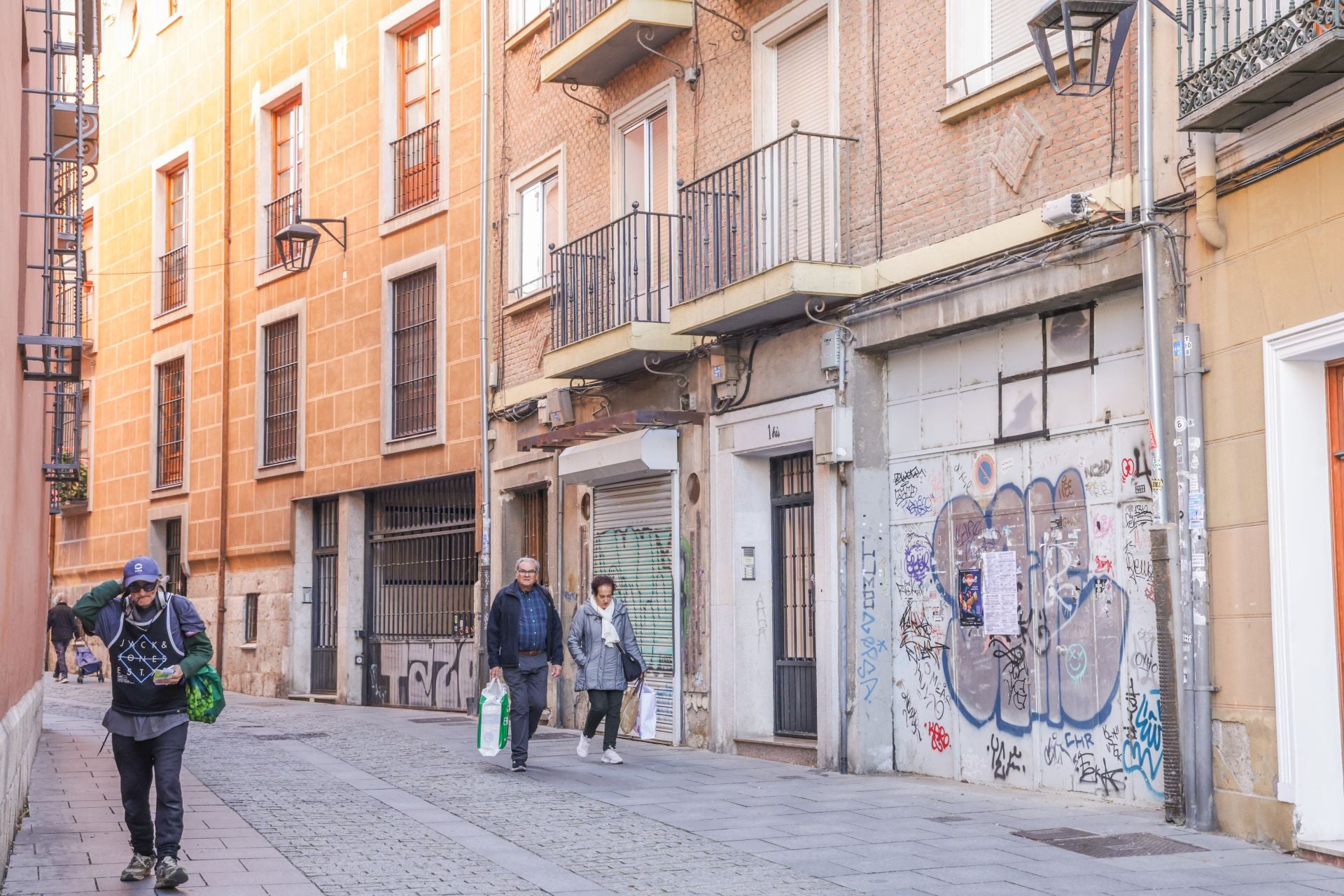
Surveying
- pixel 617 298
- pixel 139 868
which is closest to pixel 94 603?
pixel 139 868

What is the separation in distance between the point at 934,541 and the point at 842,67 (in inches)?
159

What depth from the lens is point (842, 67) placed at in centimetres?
1350

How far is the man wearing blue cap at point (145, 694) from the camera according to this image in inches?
326

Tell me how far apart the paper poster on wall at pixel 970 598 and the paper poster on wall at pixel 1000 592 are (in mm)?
84

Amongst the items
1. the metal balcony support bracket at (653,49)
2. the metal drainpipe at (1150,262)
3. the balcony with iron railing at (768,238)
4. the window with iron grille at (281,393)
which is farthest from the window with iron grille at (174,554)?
the metal drainpipe at (1150,262)

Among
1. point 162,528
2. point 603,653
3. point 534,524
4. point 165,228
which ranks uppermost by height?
point 165,228

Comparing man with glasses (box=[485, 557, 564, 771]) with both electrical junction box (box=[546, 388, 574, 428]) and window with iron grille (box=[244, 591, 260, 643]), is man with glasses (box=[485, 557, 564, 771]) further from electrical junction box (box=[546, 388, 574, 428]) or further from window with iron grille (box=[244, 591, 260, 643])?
→ window with iron grille (box=[244, 591, 260, 643])

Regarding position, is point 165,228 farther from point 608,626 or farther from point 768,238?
point 608,626

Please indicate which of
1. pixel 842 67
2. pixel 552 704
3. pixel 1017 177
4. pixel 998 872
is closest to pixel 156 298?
pixel 552 704

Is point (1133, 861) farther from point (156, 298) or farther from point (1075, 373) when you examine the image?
point (156, 298)

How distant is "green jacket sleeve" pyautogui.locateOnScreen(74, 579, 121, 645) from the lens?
27.1 ft

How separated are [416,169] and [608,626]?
1023 cm

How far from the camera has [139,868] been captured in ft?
27.4

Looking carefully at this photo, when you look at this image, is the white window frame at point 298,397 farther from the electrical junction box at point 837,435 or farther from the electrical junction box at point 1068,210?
the electrical junction box at point 1068,210
